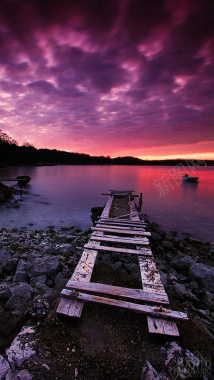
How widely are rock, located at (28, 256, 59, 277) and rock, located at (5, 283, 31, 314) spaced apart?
3.13ft

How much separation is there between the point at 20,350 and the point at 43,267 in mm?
2692

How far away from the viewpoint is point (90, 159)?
483 ft

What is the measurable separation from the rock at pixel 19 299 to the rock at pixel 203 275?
4.63 meters

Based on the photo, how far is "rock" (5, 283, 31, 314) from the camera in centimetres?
319

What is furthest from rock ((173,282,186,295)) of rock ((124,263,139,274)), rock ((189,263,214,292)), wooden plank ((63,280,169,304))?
wooden plank ((63,280,169,304))

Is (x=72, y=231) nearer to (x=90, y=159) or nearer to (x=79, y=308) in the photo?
(x=79, y=308)

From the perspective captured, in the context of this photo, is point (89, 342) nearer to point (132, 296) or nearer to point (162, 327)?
point (132, 296)

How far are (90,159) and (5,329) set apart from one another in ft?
487

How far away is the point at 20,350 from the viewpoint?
2.08 m

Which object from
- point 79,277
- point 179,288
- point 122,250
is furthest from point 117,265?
point 79,277

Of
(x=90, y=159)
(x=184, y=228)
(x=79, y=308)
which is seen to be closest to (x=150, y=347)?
(x=79, y=308)

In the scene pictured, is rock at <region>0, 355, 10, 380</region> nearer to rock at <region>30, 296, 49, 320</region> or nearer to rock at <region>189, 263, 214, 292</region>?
rock at <region>30, 296, 49, 320</region>

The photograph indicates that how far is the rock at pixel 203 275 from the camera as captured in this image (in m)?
4.81

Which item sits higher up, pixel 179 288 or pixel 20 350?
pixel 20 350
